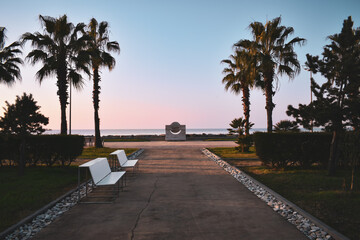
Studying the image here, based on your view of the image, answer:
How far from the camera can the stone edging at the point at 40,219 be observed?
3.84 meters

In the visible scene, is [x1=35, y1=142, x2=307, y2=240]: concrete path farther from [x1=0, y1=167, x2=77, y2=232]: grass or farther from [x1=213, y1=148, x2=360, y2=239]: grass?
[x1=0, y1=167, x2=77, y2=232]: grass

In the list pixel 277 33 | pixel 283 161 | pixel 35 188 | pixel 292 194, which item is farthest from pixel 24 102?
pixel 277 33

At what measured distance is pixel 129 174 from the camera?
931cm

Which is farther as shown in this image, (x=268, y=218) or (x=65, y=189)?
(x=65, y=189)

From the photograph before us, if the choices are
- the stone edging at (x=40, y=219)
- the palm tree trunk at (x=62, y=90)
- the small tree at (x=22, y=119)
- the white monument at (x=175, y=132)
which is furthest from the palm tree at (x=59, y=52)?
the white monument at (x=175, y=132)

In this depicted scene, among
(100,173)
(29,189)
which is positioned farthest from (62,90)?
(100,173)

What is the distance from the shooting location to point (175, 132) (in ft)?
115

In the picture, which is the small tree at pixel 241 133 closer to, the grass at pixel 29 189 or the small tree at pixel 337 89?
the small tree at pixel 337 89

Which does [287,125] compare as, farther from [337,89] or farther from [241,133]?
[337,89]

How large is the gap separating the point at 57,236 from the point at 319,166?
399 inches

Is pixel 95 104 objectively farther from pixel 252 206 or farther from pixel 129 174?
pixel 252 206

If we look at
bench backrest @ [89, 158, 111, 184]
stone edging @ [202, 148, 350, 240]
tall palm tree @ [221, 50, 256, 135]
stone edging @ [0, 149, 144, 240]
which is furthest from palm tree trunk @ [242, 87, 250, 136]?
stone edging @ [0, 149, 144, 240]

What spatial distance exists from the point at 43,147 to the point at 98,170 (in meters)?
5.58

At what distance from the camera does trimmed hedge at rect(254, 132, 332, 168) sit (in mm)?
9539
